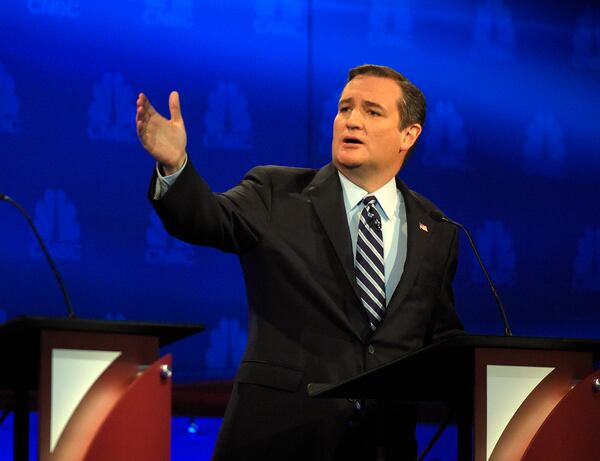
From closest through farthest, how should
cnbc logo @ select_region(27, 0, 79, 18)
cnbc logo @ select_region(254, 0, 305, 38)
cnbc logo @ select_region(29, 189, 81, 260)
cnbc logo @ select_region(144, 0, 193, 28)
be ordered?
cnbc logo @ select_region(29, 189, 81, 260) → cnbc logo @ select_region(27, 0, 79, 18) → cnbc logo @ select_region(144, 0, 193, 28) → cnbc logo @ select_region(254, 0, 305, 38)

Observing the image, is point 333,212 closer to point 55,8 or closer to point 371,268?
point 371,268

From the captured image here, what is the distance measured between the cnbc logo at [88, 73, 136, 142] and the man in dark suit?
2.15 meters

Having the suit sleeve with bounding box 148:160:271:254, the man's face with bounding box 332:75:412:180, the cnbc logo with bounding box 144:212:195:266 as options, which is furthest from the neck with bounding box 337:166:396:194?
the cnbc logo with bounding box 144:212:195:266

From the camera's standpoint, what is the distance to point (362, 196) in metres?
2.89

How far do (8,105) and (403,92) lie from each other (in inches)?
92.5

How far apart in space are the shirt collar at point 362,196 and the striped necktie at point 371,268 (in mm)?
83

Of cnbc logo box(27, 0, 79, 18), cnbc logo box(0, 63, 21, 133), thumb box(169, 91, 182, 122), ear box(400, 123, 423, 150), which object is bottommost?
thumb box(169, 91, 182, 122)

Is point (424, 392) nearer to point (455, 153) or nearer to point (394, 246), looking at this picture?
point (394, 246)

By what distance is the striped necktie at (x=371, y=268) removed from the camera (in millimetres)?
2686

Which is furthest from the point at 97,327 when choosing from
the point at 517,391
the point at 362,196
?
the point at 362,196

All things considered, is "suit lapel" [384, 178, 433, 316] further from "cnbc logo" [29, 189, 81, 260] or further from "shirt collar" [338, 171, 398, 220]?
"cnbc logo" [29, 189, 81, 260]

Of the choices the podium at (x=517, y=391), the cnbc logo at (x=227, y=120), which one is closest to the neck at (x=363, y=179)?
the podium at (x=517, y=391)

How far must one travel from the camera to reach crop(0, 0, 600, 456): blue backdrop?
15.8 ft

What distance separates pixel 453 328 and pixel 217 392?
1.90 meters
